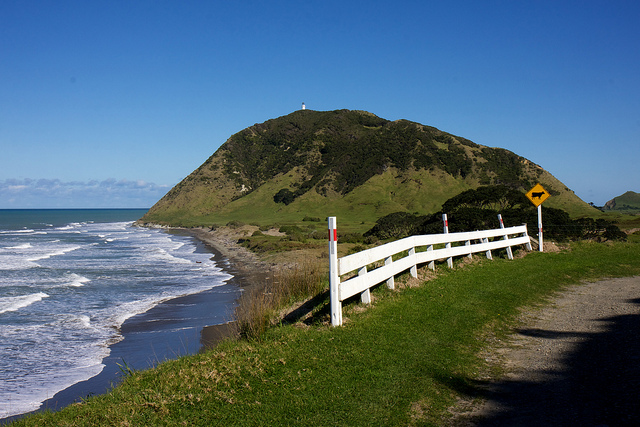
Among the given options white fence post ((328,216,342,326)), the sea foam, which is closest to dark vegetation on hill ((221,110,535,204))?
the sea foam

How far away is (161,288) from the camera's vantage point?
22547mm

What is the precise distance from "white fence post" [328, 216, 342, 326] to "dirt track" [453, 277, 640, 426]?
2.12 meters

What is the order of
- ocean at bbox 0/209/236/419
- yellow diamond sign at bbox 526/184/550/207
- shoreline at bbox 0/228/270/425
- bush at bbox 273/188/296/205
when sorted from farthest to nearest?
bush at bbox 273/188/296/205 → yellow diamond sign at bbox 526/184/550/207 → ocean at bbox 0/209/236/419 → shoreline at bbox 0/228/270/425

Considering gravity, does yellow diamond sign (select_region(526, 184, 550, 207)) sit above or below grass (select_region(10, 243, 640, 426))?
above

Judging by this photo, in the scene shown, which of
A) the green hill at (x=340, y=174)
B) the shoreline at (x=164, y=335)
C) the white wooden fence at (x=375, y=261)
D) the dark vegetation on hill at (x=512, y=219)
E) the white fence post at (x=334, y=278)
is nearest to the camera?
the white fence post at (x=334, y=278)

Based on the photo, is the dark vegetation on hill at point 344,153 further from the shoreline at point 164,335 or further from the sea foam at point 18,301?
the sea foam at point 18,301

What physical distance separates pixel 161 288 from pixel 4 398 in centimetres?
1358

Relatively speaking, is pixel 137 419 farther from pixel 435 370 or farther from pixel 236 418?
pixel 435 370

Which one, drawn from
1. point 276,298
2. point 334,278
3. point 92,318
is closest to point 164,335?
point 92,318

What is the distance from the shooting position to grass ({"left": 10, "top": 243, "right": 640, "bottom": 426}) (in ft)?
15.7

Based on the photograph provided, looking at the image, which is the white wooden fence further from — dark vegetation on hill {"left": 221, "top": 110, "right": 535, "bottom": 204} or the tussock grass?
dark vegetation on hill {"left": 221, "top": 110, "right": 535, "bottom": 204}

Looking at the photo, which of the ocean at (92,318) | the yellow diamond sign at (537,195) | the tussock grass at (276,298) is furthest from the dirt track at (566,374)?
the yellow diamond sign at (537,195)

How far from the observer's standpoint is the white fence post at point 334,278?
281 inches

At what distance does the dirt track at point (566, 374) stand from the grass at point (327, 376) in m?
0.35
